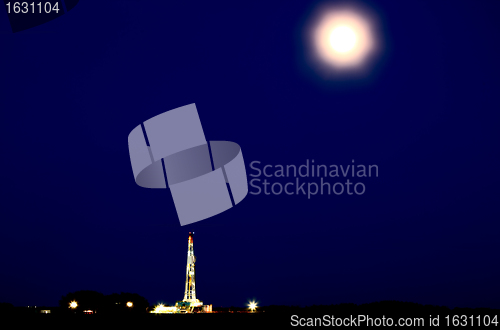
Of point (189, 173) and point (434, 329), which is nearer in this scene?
point (189, 173)

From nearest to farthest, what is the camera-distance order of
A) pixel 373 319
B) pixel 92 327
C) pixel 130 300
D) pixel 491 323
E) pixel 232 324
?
pixel 92 327
pixel 232 324
pixel 491 323
pixel 373 319
pixel 130 300

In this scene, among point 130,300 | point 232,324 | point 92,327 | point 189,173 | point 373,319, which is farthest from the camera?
point 130,300

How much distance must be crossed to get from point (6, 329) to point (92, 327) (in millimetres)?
12360

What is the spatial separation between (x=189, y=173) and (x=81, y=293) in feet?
396

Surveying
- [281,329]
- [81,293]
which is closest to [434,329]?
[281,329]

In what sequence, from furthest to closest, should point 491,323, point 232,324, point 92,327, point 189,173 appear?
point 491,323
point 232,324
point 92,327
point 189,173

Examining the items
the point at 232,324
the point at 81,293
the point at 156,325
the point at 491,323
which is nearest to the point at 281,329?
the point at 232,324

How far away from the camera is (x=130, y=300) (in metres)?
162

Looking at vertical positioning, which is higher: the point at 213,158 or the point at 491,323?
the point at 213,158

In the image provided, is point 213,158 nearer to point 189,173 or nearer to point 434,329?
point 189,173

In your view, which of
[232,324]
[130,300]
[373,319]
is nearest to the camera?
[232,324]

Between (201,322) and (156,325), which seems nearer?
(156,325)

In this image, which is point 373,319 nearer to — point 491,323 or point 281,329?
point 491,323

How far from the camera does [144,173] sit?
6688 centimetres
